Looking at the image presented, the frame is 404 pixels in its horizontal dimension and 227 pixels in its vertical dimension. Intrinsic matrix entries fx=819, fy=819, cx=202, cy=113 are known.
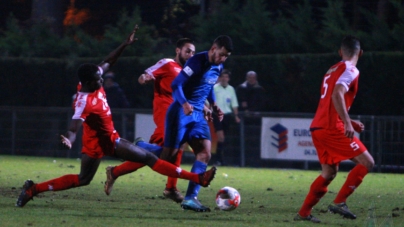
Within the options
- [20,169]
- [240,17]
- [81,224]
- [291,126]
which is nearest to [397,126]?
[291,126]

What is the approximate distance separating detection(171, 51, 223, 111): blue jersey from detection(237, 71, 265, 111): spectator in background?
903 cm

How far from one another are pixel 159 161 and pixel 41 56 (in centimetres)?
1524

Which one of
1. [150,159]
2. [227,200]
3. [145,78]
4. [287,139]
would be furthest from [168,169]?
[287,139]

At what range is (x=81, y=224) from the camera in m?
7.99

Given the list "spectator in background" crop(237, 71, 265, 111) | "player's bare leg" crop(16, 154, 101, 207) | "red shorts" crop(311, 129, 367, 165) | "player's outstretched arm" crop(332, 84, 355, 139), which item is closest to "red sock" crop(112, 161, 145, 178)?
"player's bare leg" crop(16, 154, 101, 207)

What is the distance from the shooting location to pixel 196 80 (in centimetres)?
943

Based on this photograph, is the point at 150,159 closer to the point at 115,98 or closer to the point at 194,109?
the point at 194,109

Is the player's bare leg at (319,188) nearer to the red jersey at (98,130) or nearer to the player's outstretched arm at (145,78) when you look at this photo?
the red jersey at (98,130)

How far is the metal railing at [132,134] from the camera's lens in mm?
17031

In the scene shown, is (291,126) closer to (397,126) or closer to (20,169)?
(397,126)

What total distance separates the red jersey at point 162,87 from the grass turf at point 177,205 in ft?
3.14

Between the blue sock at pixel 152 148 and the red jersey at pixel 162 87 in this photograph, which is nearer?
the blue sock at pixel 152 148

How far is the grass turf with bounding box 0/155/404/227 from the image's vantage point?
329 inches

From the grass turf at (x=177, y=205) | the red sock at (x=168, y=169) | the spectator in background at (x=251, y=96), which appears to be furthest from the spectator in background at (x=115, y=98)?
the red sock at (x=168, y=169)
